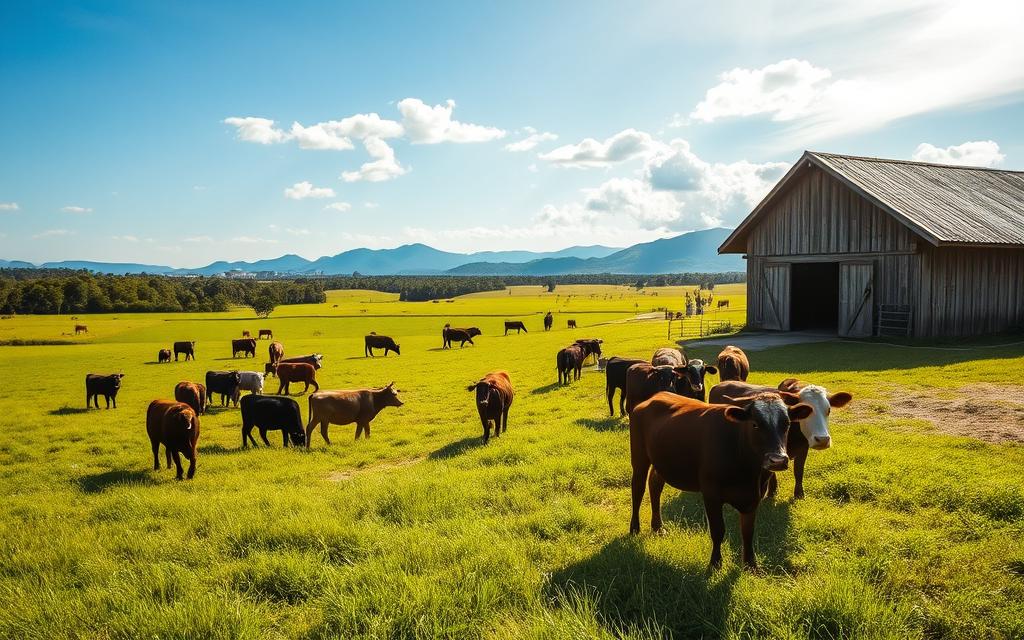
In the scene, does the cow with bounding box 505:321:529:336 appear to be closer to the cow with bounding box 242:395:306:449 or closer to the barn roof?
the barn roof

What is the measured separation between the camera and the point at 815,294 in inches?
1286

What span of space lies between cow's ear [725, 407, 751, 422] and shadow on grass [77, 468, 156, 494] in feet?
32.9

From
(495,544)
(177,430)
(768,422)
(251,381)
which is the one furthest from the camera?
(251,381)

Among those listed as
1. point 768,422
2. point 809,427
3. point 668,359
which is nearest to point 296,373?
point 668,359

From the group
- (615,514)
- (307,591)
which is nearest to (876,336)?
(615,514)

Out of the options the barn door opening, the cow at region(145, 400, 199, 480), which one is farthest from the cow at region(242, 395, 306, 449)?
the barn door opening

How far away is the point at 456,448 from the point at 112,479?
20.8 feet

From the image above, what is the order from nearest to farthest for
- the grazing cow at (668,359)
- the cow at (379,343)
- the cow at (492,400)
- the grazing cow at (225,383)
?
the cow at (492,400), the grazing cow at (668,359), the grazing cow at (225,383), the cow at (379,343)

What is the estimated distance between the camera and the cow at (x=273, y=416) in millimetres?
13125

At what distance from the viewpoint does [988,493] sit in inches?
267

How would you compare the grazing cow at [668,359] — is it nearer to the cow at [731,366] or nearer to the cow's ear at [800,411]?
the cow at [731,366]

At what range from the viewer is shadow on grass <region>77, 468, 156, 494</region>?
9891 millimetres

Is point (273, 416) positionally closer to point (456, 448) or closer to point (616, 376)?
point (456, 448)

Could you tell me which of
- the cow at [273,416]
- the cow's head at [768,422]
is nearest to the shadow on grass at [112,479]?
the cow at [273,416]
